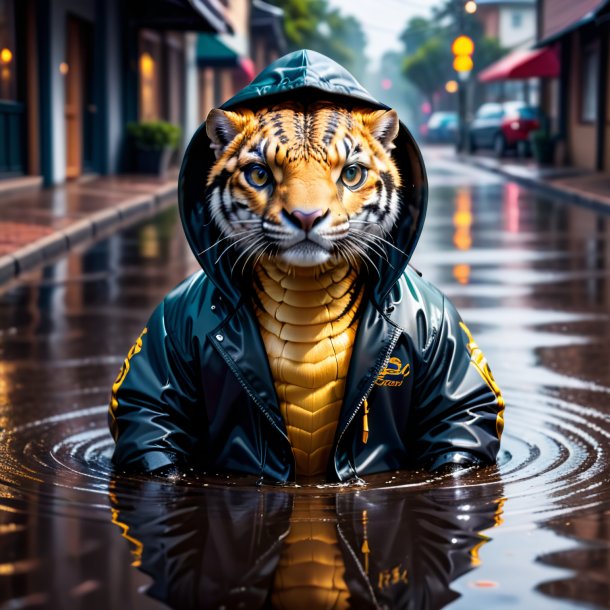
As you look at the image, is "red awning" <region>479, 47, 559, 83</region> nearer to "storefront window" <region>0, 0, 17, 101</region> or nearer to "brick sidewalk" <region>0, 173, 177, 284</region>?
"brick sidewalk" <region>0, 173, 177, 284</region>

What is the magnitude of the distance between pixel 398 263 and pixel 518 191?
21.1 meters

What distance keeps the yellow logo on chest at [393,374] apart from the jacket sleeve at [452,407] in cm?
10

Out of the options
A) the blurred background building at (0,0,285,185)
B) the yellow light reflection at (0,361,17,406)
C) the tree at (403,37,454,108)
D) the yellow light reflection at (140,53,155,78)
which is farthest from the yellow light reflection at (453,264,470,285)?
the tree at (403,37,454,108)

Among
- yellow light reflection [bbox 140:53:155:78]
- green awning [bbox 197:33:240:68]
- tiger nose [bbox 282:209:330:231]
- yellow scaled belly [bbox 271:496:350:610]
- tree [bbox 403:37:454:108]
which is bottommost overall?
yellow scaled belly [bbox 271:496:350:610]

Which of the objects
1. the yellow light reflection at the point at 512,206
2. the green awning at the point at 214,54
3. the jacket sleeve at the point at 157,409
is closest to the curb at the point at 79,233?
the yellow light reflection at the point at 512,206

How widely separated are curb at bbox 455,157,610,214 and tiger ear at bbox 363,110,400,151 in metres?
15.5

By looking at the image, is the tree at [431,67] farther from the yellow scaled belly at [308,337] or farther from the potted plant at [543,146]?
the yellow scaled belly at [308,337]

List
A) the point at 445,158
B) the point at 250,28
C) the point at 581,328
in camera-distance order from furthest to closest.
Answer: the point at 250,28 → the point at 445,158 → the point at 581,328

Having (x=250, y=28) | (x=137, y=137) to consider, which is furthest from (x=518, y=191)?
(x=250, y=28)

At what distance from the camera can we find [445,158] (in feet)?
142

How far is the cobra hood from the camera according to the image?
4.00m

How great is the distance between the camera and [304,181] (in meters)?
3.72

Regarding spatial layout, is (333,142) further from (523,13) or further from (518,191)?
(523,13)

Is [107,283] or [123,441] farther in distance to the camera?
[107,283]
